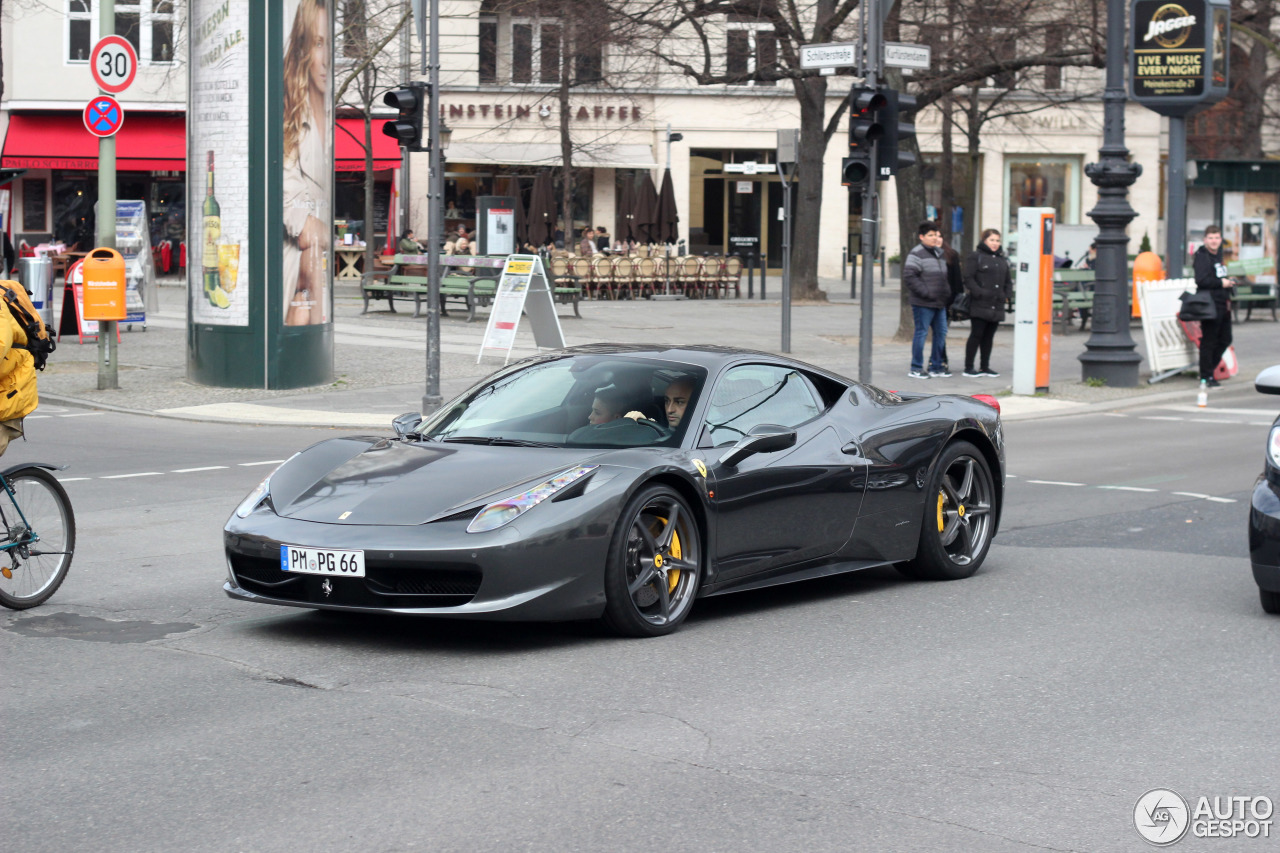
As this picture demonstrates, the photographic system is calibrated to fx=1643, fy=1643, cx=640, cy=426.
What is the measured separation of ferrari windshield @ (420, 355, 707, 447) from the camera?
24.2ft

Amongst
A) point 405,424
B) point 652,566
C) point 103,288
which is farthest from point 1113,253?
point 652,566

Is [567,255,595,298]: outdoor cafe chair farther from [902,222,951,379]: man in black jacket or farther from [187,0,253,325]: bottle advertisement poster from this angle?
[187,0,253,325]: bottle advertisement poster

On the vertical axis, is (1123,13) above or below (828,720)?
above

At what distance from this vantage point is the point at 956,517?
8781 millimetres

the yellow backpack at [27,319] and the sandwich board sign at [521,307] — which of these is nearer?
the yellow backpack at [27,319]

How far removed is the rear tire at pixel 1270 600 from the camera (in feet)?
25.4

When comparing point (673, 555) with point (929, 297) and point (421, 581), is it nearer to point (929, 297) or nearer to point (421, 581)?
point (421, 581)

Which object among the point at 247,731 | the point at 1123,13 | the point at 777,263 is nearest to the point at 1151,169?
the point at 777,263

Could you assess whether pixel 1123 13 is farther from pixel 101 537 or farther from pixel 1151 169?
pixel 1151 169

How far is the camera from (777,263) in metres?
51.9

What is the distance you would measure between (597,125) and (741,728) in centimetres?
4508

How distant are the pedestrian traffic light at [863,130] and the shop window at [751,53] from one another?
7241mm

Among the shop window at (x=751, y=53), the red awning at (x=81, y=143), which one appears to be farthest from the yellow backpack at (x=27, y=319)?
the red awning at (x=81, y=143)

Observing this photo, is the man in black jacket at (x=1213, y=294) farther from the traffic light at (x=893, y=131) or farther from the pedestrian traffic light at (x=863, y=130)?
the pedestrian traffic light at (x=863, y=130)
